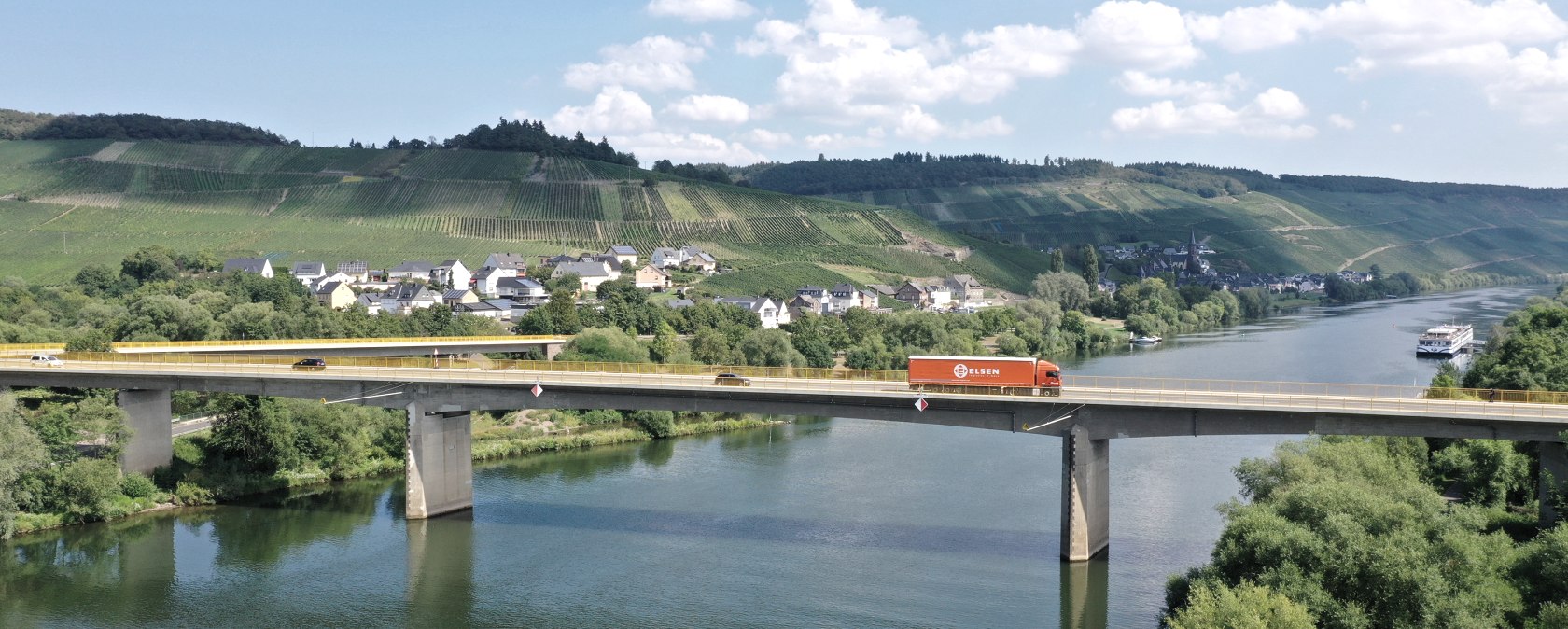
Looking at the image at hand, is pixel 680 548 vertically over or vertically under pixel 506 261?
under

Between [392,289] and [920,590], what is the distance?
93746mm

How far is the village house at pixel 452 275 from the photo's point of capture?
13450cm

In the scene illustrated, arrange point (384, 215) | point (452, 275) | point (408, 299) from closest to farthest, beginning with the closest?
point (408, 299), point (452, 275), point (384, 215)

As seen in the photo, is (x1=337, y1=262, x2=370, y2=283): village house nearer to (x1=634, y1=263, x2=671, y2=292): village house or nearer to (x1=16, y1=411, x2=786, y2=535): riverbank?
(x1=634, y1=263, x2=671, y2=292): village house

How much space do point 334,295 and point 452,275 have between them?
59.2 feet

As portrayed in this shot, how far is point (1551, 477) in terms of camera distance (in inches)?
1706

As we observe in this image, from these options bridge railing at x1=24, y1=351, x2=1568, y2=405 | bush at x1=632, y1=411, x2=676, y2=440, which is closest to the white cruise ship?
bridge railing at x1=24, y1=351, x2=1568, y2=405

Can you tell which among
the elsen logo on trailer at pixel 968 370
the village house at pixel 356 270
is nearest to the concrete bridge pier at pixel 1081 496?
the elsen logo on trailer at pixel 968 370

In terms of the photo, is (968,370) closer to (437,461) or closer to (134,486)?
(437,461)

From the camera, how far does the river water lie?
43.2m

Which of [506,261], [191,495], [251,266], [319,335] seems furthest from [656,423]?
[251,266]

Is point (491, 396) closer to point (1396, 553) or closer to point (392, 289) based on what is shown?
point (1396, 553)

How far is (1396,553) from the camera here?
1359 inches

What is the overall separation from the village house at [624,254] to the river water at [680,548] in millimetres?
82047
